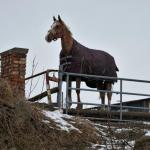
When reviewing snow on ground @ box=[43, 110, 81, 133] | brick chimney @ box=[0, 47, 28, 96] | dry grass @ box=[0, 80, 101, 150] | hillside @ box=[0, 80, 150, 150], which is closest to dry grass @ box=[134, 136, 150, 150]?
hillside @ box=[0, 80, 150, 150]

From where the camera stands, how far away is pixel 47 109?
1411 cm

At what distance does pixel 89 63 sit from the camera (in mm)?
16922

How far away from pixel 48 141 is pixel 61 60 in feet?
18.0

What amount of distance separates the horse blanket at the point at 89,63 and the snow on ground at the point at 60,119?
2.58 m

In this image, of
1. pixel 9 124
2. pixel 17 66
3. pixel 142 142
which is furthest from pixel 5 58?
pixel 142 142

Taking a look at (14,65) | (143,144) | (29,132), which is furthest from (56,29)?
(143,144)

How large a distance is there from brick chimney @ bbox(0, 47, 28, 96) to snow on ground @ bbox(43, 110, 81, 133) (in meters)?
1.35

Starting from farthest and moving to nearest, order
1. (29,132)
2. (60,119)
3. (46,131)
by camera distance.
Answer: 1. (60,119)
2. (46,131)
3. (29,132)

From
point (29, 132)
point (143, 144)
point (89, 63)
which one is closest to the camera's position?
point (143, 144)

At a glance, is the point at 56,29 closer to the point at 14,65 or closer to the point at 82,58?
the point at 82,58

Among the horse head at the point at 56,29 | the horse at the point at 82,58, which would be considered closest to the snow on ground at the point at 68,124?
the horse at the point at 82,58

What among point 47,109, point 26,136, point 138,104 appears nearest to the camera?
point 26,136

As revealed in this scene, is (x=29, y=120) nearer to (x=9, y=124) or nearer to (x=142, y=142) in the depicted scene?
(x=9, y=124)

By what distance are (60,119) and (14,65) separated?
8.17ft
